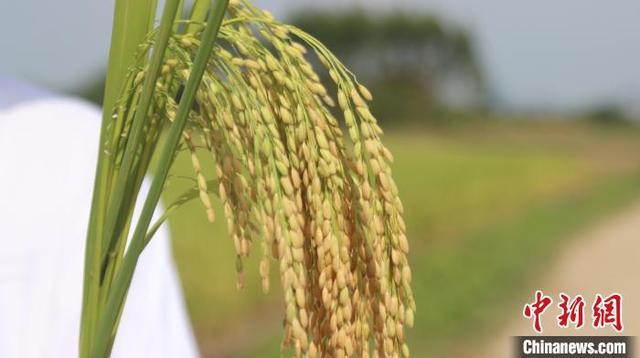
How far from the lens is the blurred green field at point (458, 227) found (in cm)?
784

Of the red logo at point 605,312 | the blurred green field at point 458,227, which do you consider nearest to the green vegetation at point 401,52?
the blurred green field at point 458,227

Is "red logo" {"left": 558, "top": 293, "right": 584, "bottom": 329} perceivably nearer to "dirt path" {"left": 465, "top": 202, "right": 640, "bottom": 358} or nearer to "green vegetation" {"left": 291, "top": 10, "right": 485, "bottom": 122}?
"dirt path" {"left": 465, "top": 202, "right": 640, "bottom": 358}

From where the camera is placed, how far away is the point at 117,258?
2.59 feet

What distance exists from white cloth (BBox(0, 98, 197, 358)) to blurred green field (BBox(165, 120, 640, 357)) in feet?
18.2

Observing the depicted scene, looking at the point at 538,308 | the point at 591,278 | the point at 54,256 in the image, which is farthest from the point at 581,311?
the point at 54,256

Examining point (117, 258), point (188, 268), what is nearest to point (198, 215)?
point (188, 268)

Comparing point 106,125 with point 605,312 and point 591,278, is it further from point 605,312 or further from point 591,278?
point 591,278

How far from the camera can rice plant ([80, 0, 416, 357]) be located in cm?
70

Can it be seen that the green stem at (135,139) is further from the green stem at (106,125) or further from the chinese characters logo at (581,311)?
the chinese characters logo at (581,311)

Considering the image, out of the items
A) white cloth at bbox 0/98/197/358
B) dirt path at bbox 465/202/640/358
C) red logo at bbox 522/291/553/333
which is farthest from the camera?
dirt path at bbox 465/202/640/358

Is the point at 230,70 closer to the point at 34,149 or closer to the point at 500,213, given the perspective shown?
the point at 34,149

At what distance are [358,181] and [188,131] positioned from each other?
5.5 inches

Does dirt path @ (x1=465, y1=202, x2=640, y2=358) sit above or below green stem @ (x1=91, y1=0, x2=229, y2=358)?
above

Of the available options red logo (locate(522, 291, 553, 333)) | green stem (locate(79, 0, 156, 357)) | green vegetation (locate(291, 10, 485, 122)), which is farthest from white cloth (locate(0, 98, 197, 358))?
green vegetation (locate(291, 10, 485, 122))
